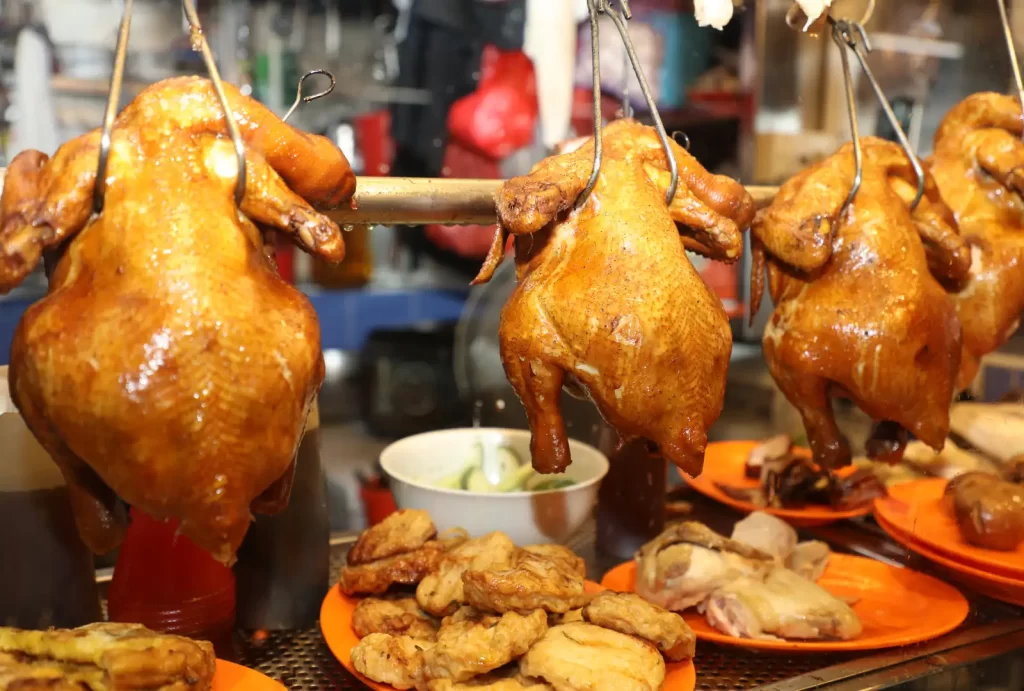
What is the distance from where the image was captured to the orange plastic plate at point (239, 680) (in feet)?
3.65

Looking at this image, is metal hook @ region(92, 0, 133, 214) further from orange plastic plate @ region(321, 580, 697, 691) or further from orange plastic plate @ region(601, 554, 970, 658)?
orange plastic plate @ region(601, 554, 970, 658)

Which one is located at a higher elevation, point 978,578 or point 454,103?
point 454,103

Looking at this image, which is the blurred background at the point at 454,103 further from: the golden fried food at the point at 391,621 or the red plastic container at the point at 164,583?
the red plastic container at the point at 164,583

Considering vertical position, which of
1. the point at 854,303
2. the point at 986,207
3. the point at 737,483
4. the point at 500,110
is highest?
the point at 500,110

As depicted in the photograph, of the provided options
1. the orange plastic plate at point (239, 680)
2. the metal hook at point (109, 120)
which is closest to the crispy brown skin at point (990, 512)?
the orange plastic plate at point (239, 680)

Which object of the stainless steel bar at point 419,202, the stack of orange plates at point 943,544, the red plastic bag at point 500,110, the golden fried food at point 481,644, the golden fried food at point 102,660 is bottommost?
the stack of orange plates at point 943,544

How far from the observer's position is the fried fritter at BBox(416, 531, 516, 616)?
1255 mm

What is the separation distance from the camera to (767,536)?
63.4 inches

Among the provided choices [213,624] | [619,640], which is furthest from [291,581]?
[619,640]

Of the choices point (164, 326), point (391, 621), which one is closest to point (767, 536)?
point (391, 621)

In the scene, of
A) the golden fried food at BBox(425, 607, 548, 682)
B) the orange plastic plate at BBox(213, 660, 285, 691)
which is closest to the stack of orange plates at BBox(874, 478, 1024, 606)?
the golden fried food at BBox(425, 607, 548, 682)

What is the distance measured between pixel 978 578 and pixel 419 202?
1174 mm

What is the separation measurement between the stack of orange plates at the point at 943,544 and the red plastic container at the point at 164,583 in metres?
1.25

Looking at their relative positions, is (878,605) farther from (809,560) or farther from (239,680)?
(239,680)
